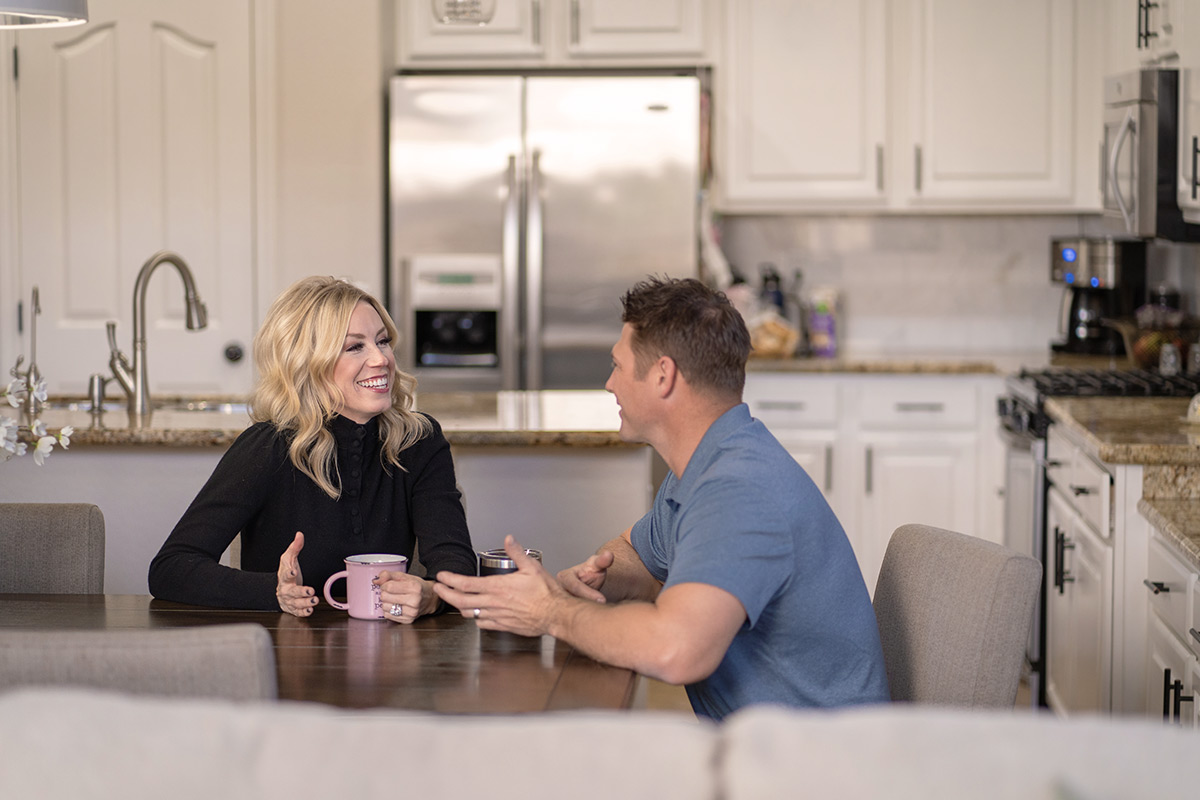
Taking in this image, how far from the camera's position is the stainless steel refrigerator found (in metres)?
4.25

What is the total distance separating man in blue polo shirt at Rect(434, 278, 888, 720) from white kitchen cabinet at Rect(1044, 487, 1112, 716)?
1225 mm

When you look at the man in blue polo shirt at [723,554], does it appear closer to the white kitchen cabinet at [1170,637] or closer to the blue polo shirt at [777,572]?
the blue polo shirt at [777,572]

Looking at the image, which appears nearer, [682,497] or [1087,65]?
[682,497]

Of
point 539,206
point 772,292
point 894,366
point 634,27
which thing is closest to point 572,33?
point 634,27

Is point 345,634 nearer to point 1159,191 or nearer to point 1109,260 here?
point 1159,191

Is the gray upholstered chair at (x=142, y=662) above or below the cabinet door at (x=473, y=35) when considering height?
below

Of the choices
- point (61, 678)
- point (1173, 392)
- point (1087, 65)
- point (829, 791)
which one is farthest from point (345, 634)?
Result: point (1087, 65)

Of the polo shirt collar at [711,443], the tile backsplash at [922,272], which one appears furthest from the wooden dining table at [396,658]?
the tile backsplash at [922,272]

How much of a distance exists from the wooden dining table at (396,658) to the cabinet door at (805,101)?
3038 mm

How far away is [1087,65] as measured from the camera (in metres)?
4.40

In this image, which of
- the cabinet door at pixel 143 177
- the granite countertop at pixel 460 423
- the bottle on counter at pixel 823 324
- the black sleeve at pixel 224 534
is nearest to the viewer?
the black sleeve at pixel 224 534

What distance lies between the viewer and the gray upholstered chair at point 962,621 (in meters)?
1.62

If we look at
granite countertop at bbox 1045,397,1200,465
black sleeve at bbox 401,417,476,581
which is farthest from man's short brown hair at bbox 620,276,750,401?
granite countertop at bbox 1045,397,1200,465

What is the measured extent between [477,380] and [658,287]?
2.68 metres
